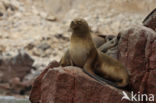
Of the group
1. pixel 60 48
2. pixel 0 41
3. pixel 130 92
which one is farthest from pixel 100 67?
pixel 0 41

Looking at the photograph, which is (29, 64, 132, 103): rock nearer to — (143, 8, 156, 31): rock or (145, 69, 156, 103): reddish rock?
(145, 69, 156, 103): reddish rock

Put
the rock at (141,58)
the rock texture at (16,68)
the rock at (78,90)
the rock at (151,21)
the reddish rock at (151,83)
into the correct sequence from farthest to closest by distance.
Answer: the rock texture at (16,68), the rock at (151,21), the rock at (141,58), the reddish rock at (151,83), the rock at (78,90)

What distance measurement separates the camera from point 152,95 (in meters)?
5.35

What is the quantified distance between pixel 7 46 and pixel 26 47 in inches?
92.9

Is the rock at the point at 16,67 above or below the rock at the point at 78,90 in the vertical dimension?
below

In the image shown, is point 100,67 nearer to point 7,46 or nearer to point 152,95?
point 152,95

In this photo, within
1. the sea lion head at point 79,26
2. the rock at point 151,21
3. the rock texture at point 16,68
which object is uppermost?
the sea lion head at point 79,26

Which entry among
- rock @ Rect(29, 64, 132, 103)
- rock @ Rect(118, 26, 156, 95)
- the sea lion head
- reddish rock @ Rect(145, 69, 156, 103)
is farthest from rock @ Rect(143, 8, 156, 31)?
rock @ Rect(29, 64, 132, 103)

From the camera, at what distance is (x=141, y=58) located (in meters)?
5.71

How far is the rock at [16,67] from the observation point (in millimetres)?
22672

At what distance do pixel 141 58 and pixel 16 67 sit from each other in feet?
59.8

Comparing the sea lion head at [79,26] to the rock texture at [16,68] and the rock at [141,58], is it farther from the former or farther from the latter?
the rock texture at [16,68]

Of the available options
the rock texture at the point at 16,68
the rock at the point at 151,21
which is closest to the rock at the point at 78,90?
the rock at the point at 151,21

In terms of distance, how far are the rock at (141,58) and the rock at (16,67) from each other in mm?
17587
